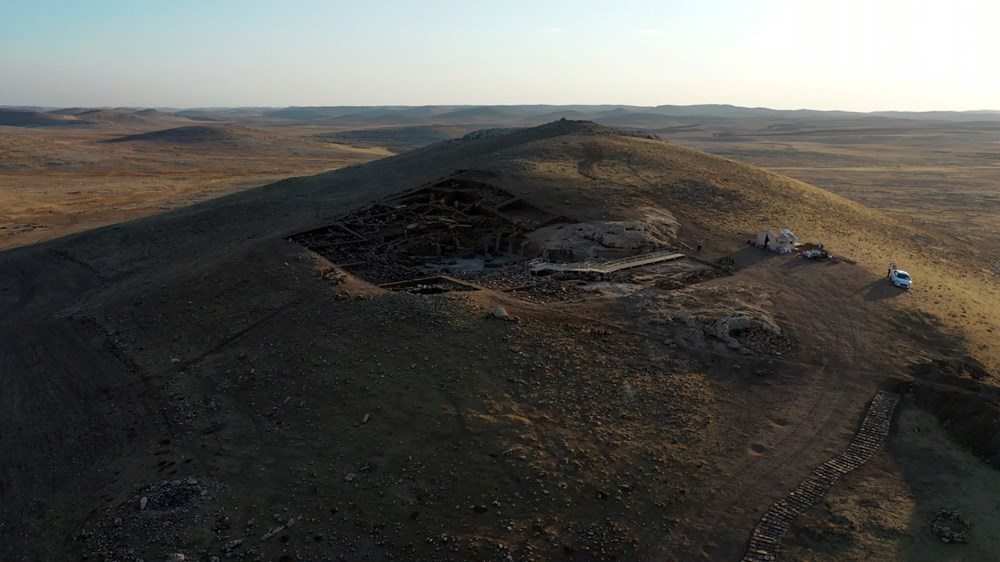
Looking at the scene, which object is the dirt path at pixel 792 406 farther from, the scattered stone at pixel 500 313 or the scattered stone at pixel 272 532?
the scattered stone at pixel 272 532

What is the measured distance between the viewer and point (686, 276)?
26.9 m

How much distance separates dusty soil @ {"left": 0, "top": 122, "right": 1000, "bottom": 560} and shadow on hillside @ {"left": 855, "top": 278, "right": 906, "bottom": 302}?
0.13m

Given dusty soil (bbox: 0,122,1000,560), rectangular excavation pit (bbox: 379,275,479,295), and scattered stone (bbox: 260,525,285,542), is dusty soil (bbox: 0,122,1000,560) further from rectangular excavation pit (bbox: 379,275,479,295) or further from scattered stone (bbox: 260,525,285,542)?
rectangular excavation pit (bbox: 379,275,479,295)

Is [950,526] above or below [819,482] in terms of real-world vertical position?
below

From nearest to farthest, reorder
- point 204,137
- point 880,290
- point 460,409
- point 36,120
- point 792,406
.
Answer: point 460,409 → point 792,406 → point 880,290 → point 204,137 → point 36,120

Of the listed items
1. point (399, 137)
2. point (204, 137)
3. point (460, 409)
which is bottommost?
point (460, 409)

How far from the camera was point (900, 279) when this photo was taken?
27.1 meters

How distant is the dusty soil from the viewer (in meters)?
13.5

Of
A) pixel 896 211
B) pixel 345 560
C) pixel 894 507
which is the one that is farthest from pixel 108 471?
pixel 896 211

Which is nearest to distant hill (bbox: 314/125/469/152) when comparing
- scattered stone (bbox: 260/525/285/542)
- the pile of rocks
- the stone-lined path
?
the stone-lined path

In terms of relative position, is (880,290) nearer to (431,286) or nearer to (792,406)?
(792,406)

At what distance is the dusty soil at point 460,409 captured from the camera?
13.5m

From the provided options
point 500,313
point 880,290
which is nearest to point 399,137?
point 880,290

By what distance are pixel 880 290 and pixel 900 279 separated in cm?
138
